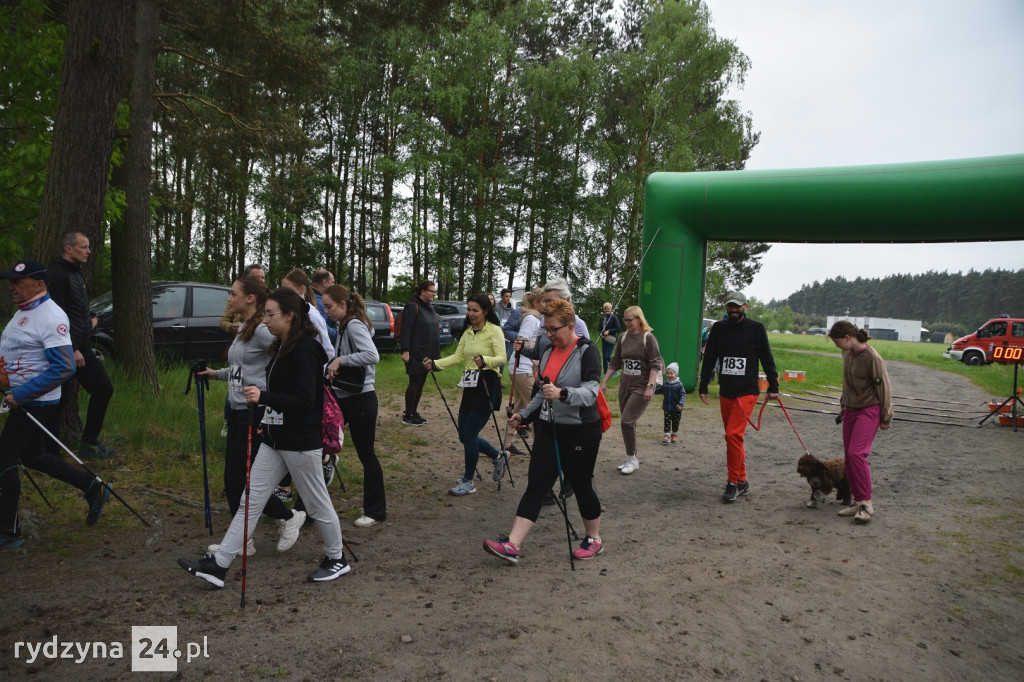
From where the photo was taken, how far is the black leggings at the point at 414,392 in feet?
31.2

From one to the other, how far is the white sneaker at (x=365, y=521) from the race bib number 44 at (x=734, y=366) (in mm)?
3575

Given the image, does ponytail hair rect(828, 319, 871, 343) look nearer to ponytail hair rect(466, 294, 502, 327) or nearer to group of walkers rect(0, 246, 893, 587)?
group of walkers rect(0, 246, 893, 587)

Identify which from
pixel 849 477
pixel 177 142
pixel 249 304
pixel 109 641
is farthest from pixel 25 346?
pixel 177 142

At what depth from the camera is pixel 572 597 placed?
4090 millimetres

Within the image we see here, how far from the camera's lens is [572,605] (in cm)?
397

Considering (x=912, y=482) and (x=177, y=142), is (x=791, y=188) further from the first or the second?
(x=177, y=142)

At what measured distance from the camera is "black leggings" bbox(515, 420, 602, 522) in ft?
15.0

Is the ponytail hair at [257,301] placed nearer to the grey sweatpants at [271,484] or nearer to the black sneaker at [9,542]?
the grey sweatpants at [271,484]

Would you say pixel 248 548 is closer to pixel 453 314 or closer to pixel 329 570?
A: pixel 329 570

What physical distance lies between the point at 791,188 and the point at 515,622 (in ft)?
33.2

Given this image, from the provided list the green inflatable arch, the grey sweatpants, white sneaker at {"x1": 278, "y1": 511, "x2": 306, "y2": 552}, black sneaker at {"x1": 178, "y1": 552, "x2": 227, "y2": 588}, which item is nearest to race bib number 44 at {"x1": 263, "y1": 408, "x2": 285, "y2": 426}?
the grey sweatpants

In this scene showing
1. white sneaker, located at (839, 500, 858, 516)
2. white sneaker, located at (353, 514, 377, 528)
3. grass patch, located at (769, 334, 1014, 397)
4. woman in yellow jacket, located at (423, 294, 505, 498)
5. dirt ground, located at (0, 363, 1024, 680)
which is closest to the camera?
dirt ground, located at (0, 363, 1024, 680)

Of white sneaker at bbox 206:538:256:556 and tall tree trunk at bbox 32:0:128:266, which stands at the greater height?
tall tree trunk at bbox 32:0:128:266

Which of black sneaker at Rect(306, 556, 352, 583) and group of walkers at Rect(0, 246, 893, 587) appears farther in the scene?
black sneaker at Rect(306, 556, 352, 583)
